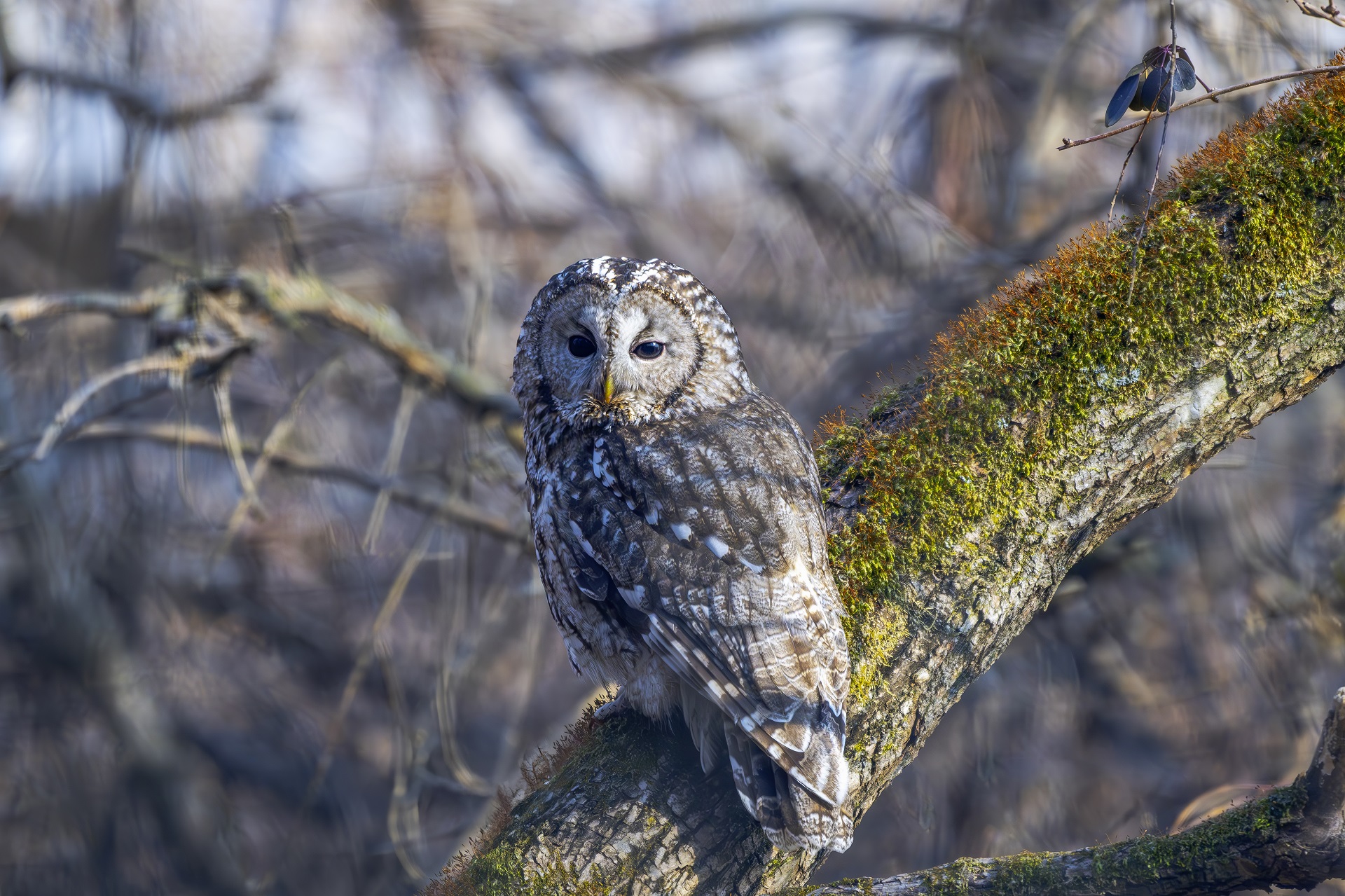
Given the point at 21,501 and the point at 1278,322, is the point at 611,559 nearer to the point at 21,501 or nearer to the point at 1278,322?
the point at 1278,322

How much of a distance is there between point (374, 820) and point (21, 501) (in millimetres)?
3141

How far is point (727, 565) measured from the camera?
2180 millimetres

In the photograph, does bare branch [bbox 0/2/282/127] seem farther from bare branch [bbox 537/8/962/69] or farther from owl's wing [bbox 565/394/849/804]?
owl's wing [bbox 565/394/849/804]

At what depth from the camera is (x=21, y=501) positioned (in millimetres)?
4863

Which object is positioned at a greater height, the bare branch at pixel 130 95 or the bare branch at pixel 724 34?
the bare branch at pixel 724 34

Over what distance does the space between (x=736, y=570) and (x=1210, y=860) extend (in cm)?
108

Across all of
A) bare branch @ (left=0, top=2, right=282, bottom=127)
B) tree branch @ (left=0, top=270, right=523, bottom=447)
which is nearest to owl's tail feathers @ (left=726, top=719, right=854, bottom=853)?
tree branch @ (left=0, top=270, right=523, bottom=447)

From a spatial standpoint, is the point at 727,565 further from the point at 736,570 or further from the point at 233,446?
the point at 233,446

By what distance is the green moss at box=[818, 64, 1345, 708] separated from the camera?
2156mm

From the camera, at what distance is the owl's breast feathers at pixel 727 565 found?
2.01m

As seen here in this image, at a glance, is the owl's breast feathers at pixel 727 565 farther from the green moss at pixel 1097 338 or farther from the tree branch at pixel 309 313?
the tree branch at pixel 309 313

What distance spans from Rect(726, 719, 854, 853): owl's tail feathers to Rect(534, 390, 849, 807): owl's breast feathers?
0.04 meters

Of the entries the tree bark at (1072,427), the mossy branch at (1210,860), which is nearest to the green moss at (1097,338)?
the tree bark at (1072,427)

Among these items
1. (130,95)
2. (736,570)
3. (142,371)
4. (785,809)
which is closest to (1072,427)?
Result: (736,570)
